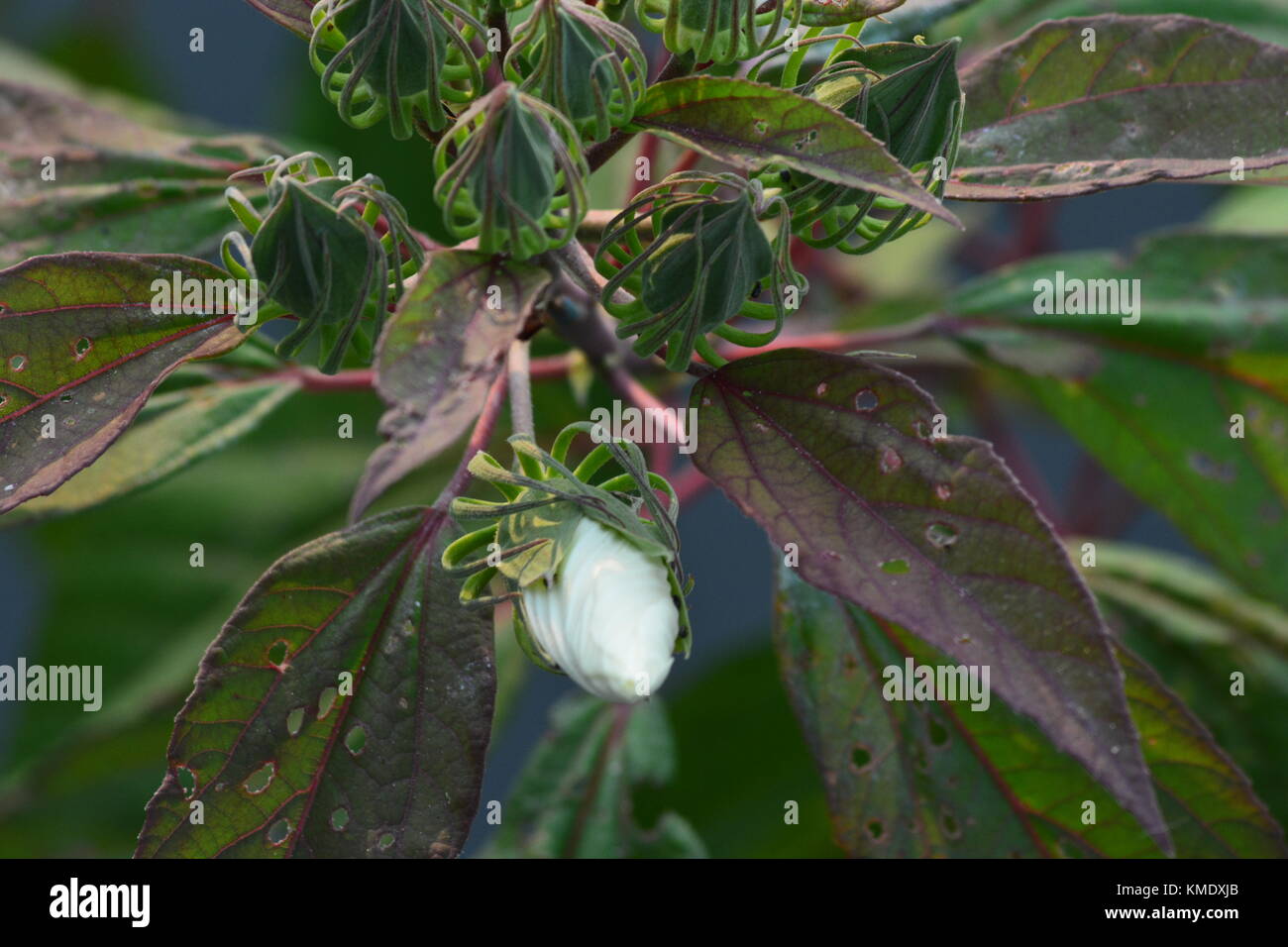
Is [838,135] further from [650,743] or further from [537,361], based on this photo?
[650,743]

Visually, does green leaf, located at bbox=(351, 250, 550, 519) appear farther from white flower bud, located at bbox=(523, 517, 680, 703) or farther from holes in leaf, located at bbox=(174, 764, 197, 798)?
holes in leaf, located at bbox=(174, 764, 197, 798)

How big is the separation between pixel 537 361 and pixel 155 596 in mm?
513

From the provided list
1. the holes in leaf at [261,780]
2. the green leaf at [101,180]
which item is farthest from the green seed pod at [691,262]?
the green leaf at [101,180]

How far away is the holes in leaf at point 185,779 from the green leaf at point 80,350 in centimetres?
13

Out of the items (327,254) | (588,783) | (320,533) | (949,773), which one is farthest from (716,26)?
(320,533)

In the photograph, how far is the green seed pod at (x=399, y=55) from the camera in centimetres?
43

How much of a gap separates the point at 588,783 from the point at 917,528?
0.45 m

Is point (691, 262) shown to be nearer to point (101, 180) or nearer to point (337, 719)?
point (337, 719)

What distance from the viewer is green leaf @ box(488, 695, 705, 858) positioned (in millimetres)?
816

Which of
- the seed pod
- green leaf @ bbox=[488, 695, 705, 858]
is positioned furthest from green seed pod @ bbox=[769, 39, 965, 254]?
green leaf @ bbox=[488, 695, 705, 858]

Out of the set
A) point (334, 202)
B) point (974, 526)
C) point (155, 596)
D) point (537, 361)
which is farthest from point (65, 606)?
point (974, 526)

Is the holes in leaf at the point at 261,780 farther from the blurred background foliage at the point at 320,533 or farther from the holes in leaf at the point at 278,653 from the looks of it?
the blurred background foliage at the point at 320,533

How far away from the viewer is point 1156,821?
1.27ft

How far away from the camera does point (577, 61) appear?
0.43 metres
